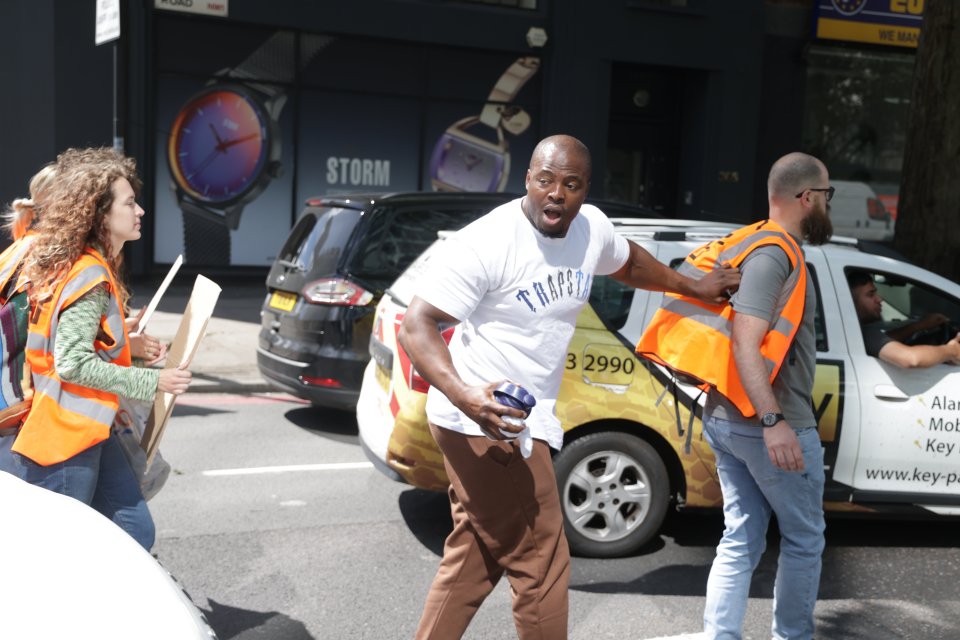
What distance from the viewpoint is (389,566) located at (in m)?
5.16

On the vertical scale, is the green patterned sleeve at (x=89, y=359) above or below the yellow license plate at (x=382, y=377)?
above

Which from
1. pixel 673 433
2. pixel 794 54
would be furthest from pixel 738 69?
pixel 673 433

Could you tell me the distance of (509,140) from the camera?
56.6 ft

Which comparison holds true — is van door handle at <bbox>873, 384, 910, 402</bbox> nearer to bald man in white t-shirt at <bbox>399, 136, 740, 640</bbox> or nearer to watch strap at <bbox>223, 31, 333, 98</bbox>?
bald man in white t-shirt at <bbox>399, 136, 740, 640</bbox>

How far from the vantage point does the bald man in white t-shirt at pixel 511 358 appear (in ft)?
10.6

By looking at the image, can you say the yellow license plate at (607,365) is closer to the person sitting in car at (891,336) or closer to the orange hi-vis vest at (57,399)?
the person sitting in car at (891,336)

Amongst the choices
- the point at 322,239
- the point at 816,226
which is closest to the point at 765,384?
the point at 816,226

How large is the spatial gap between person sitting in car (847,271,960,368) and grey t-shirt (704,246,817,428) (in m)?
1.30

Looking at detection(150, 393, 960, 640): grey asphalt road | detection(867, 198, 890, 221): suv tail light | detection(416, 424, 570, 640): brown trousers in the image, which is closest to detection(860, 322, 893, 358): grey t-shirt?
detection(150, 393, 960, 640): grey asphalt road

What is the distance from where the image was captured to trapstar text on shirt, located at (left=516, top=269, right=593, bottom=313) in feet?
10.7

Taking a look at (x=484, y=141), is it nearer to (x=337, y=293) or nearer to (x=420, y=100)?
(x=420, y=100)

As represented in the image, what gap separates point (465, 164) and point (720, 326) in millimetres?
13526

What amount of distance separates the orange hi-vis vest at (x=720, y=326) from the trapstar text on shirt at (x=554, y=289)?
62cm

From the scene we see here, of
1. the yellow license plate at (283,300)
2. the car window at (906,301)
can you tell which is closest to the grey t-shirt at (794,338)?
the car window at (906,301)
